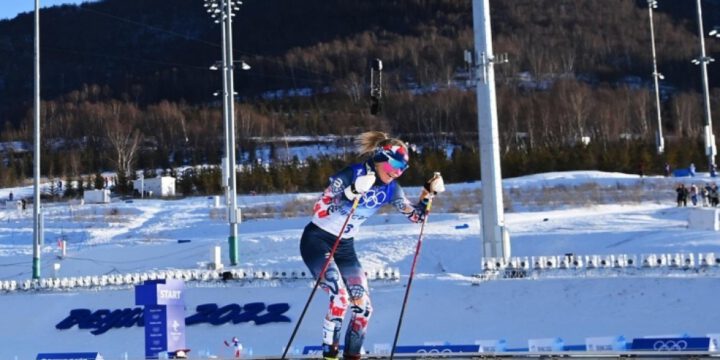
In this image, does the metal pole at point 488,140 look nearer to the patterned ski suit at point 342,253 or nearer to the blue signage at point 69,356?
the blue signage at point 69,356

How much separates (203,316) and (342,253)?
17.8 metres

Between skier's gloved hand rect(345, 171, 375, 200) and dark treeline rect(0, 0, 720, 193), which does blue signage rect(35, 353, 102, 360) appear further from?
dark treeline rect(0, 0, 720, 193)

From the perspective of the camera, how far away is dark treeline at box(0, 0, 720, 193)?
85438 millimetres

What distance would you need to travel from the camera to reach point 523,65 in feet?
397

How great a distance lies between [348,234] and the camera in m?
9.10

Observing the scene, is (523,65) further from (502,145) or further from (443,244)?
(443,244)

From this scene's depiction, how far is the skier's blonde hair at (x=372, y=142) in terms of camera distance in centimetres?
921

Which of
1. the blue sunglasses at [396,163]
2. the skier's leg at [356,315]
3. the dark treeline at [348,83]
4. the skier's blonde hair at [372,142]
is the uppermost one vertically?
the dark treeline at [348,83]

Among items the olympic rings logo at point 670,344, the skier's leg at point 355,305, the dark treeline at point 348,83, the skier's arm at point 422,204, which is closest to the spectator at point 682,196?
the dark treeline at point 348,83

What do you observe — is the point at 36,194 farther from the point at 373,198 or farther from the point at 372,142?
the point at 373,198

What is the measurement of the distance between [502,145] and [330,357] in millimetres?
77230

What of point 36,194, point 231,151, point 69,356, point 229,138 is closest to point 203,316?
point 231,151

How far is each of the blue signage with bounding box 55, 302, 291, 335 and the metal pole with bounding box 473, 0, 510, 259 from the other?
5959mm

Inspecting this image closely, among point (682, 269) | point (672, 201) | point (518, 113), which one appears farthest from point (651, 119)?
point (682, 269)
